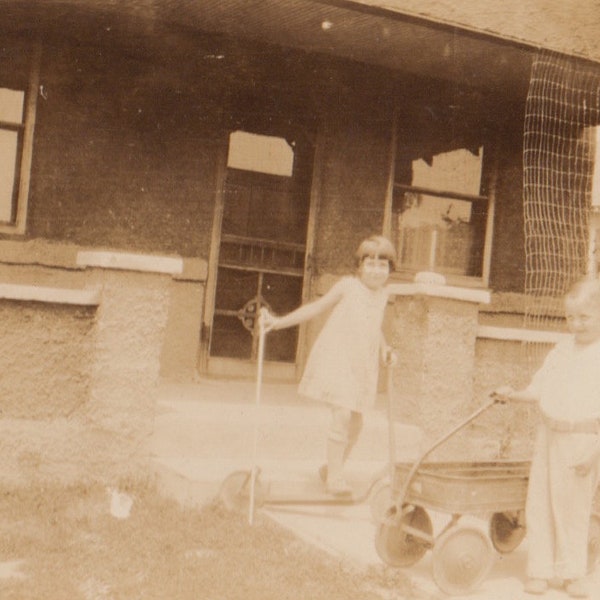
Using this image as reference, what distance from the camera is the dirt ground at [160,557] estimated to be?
4.03 metres

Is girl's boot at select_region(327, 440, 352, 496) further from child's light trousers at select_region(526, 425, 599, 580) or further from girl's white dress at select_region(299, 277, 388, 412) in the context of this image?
child's light trousers at select_region(526, 425, 599, 580)

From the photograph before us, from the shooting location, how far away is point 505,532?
188 inches

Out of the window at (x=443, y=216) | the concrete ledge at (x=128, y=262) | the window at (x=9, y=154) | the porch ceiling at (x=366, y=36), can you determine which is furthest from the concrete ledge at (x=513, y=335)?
the window at (x=9, y=154)

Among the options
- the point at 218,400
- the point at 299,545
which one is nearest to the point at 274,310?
the point at 218,400

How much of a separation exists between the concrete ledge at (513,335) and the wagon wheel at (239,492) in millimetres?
2532

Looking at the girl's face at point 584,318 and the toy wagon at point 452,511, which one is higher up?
the girl's face at point 584,318

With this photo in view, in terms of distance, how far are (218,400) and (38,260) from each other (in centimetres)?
214

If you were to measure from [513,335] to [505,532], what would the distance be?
263 cm

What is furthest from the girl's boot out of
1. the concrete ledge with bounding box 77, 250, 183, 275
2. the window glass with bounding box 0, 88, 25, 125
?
the window glass with bounding box 0, 88, 25, 125

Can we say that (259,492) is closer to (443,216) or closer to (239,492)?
(239,492)

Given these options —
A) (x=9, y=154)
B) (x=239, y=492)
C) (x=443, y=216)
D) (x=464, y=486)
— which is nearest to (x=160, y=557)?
(x=239, y=492)

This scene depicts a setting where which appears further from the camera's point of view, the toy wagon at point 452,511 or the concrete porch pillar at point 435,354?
the concrete porch pillar at point 435,354

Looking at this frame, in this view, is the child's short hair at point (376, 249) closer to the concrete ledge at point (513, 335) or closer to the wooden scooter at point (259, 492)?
the wooden scooter at point (259, 492)

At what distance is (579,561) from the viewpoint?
427cm
